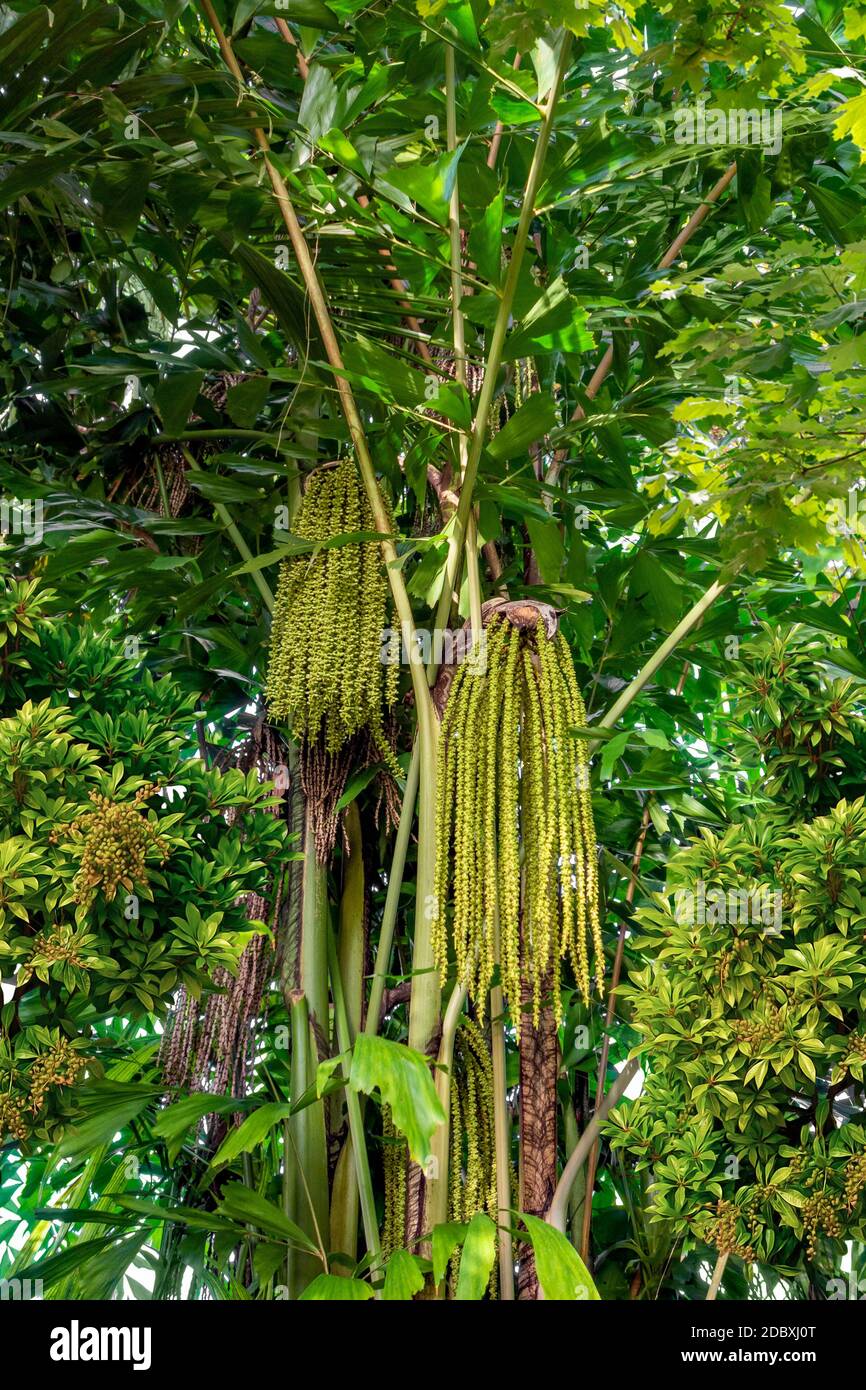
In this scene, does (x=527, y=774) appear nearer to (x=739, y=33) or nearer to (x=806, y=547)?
(x=806, y=547)

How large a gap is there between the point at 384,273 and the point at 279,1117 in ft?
4.02

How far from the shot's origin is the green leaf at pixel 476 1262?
4.49ft

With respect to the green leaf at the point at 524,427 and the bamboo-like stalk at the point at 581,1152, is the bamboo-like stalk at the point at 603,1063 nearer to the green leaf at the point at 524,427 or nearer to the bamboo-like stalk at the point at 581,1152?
the bamboo-like stalk at the point at 581,1152

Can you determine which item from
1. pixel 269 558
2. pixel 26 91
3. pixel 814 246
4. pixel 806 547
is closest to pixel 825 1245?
pixel 806 547

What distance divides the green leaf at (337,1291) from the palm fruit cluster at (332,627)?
665 mm

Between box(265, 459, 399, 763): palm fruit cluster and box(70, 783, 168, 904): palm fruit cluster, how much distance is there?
1.05 ft

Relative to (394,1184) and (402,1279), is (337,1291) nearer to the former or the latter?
(402,1279)

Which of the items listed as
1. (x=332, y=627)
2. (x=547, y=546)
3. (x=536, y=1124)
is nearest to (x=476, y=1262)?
(x=536, y=1124)

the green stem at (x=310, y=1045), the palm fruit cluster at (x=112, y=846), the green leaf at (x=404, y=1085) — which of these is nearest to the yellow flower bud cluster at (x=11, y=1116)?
the palm fruit cluster at (x=112, y=846)

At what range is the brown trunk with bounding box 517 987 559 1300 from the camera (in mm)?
1759

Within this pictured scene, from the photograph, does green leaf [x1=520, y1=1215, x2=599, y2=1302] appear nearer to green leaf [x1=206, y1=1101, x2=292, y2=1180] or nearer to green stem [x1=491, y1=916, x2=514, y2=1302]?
green stem [x1=491, y1=916, x2=514, y2=1302]

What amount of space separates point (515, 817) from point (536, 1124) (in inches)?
21.6

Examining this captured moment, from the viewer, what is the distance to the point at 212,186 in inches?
70.9

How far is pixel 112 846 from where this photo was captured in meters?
1.34
